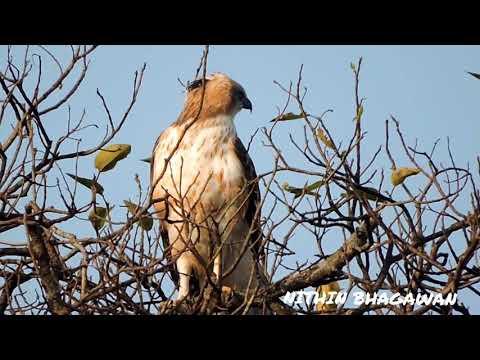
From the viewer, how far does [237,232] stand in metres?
5.93

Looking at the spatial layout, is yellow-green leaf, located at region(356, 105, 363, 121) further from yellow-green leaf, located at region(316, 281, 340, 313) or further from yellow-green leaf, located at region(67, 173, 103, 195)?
yellow-green leaf, located at region(67, 173, 103, 195)

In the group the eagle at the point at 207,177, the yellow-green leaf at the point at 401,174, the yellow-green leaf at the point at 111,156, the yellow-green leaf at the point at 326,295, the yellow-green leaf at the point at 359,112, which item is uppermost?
the eagle at the point at 207,177

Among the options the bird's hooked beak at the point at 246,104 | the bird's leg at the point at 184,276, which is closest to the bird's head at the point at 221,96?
the bird's hooked beak at the point at 246,104

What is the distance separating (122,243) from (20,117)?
749mm

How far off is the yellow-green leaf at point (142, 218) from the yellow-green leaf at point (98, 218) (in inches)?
4.4

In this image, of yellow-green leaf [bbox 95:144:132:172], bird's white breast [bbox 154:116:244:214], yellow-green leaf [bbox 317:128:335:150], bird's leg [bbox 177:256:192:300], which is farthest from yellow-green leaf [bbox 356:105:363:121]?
bird's leg [bbox 177:256:192:300]

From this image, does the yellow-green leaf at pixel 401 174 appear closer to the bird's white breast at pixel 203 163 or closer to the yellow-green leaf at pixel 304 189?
the yellow-green leaf at pixel 304 189

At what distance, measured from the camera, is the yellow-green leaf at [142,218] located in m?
4.08

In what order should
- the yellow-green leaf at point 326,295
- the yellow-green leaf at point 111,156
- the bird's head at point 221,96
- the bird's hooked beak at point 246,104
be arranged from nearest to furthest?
the yellow-green leaf at point 111,156 < the yellow-green leaf at point 326,295 < the bird's head at point 221,96 < the bird's hooked beak at point 246,104

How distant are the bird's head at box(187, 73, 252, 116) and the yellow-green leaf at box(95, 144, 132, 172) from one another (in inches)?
78.8

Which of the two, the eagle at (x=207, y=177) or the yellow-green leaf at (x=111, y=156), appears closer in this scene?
the yellow-green leaf at (x=111, y=156)

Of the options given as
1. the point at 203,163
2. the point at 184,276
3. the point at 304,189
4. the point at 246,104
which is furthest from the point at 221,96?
the point at 304,189
